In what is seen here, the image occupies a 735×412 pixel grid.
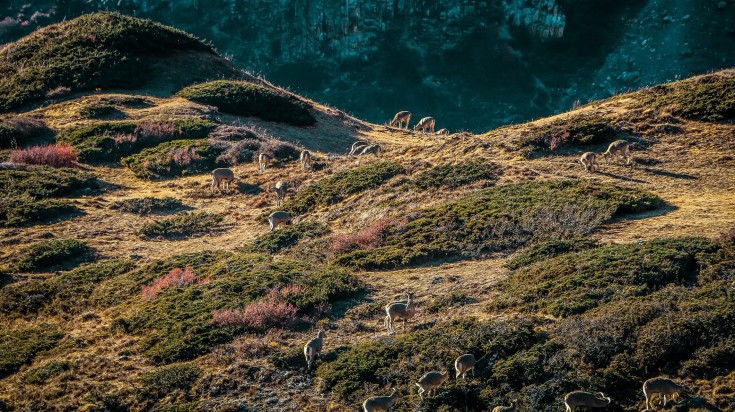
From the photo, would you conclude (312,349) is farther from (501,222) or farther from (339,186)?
(339,186)

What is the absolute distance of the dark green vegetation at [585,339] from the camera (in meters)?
17.0

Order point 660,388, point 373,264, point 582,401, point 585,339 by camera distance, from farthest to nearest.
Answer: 1. point 373,264
2. point 585,339
3. point 582,401
4. point 660,388

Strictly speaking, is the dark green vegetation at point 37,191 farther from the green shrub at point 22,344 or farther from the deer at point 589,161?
the deer at point 589,161

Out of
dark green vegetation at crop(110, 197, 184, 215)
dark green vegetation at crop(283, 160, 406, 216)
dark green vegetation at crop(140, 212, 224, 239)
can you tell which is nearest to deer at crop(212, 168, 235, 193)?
dark green vegetation at crop(110, 197, 184, 215)

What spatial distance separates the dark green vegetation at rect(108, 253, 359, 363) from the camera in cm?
2191

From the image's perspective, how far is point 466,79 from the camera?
8044 centimetres

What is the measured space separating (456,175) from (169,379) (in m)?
16.5

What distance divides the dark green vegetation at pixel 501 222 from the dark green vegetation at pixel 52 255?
9561 mm

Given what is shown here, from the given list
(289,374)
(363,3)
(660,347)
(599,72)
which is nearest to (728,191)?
(660,347)

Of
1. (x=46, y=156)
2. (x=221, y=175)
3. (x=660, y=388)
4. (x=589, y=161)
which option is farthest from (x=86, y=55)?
(x=660, y=388)

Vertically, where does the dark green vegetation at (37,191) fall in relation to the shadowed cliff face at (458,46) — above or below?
below

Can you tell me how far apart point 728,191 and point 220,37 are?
70.1 metres

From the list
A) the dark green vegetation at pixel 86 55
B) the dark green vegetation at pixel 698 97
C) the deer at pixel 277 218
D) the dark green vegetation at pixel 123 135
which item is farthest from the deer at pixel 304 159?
the dark green vegetation at pixel 86 55

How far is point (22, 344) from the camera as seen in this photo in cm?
2253
